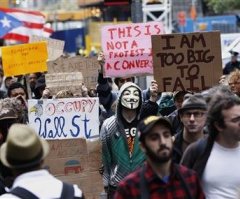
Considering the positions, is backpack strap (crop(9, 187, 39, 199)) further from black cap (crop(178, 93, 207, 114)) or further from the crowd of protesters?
black cap (crop(178, 93, 207, 114))

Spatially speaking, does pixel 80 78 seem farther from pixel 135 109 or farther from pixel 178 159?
pixel 178 159

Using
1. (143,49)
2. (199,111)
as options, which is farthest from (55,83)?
(199,111)

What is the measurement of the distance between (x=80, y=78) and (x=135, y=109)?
9.23 feet

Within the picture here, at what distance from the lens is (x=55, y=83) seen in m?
12.1

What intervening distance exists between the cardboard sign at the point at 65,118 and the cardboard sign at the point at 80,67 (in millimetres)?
2338

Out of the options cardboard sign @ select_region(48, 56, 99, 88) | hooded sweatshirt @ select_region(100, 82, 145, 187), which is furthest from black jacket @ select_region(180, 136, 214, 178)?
cardboard sign @ select_region(48, 56, 99, 88)

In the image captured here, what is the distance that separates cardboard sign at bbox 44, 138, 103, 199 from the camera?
354 inches

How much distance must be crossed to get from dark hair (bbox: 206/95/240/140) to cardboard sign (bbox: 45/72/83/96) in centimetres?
547

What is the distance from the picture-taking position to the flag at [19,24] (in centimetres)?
2205

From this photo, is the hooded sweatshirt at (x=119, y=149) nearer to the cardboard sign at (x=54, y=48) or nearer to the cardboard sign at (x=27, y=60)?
the cardboard sign at (x=54, y=48)

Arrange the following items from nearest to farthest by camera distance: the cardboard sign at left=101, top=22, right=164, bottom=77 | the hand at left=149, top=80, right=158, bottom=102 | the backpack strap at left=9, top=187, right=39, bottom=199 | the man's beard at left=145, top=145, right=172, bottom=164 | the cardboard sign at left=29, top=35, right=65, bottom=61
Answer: the backpack strap at left=9, top=187, right=39, bottom=199 → the man's beard at left=145, top=145, right=172, bottom=164 → the hand at left=149, top=80, right=158, bottom=102 → the cardboard sign at left=101, top=22, right=164, bottom=77 → the cardboard sign at left=29, top=35, right=65, bottom=61

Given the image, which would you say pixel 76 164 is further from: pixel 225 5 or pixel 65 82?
pixel 225 5

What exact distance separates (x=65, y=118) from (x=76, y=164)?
4.09 feet

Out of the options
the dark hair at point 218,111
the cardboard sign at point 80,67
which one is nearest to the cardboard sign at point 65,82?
the cardboard sign at point 80,67
